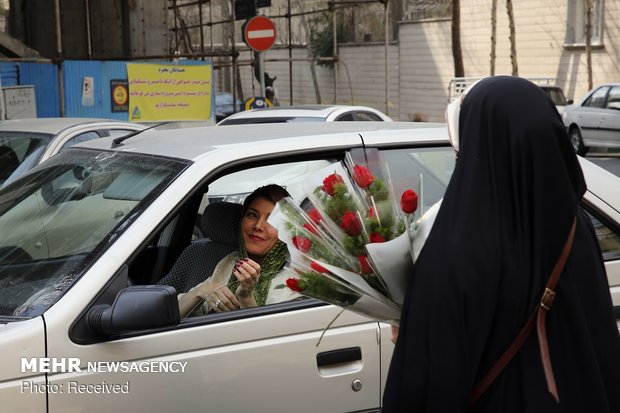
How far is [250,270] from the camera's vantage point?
3.66 metres

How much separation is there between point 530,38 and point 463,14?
3.02 m

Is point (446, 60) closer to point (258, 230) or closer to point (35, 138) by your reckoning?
point (35, 138)

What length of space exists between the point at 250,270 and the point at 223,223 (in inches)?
24.7

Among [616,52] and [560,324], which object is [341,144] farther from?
[616,52]

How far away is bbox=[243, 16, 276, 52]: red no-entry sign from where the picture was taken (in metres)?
16.8

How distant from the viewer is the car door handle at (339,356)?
354 centimetres

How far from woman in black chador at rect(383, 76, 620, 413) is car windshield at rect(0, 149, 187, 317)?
1.35 meters

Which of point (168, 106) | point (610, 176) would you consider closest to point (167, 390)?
point (610, 176)

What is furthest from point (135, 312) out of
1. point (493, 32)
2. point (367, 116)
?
point (493, 32)

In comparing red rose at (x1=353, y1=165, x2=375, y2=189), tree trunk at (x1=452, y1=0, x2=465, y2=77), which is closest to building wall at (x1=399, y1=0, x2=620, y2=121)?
tree trunk at (x1=452, y1=0, x2=465, y2=77)

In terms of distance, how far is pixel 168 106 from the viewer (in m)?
16.9

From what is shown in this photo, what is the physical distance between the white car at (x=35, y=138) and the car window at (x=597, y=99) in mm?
16398

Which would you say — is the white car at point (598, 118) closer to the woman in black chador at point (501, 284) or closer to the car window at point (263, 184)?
the car window at point (263, 184)

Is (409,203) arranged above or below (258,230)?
above
